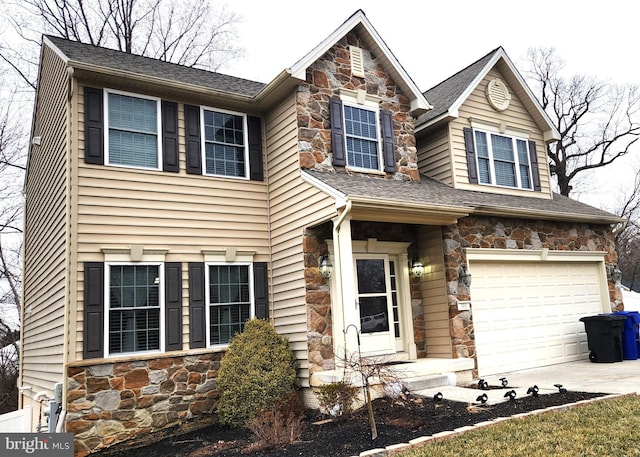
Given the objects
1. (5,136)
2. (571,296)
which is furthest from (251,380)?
(5,136)

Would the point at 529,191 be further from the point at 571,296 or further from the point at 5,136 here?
the point at 5,136

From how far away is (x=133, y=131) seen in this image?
28.9ft

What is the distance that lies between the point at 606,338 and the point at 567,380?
271 centimetres

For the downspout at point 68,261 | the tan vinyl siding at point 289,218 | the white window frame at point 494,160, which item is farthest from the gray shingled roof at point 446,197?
the downspout at point 68,261

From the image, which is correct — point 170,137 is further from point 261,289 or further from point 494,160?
point 494,160

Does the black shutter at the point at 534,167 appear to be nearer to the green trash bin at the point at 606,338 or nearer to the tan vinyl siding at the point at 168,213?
the green trash bin at the point at 606,338

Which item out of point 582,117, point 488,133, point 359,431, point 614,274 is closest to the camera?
point 359,431

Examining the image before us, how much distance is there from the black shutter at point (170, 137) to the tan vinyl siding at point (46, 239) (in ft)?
A: 4.95

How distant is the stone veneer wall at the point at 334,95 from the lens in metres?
9.34

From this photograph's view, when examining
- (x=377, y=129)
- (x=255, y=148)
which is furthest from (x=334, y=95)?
(x=255, y=148)

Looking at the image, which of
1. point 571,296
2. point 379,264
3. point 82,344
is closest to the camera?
point 82,344

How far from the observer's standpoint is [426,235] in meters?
10.3

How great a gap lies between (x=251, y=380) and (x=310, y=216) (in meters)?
2.67

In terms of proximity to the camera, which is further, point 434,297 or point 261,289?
point 434,297
